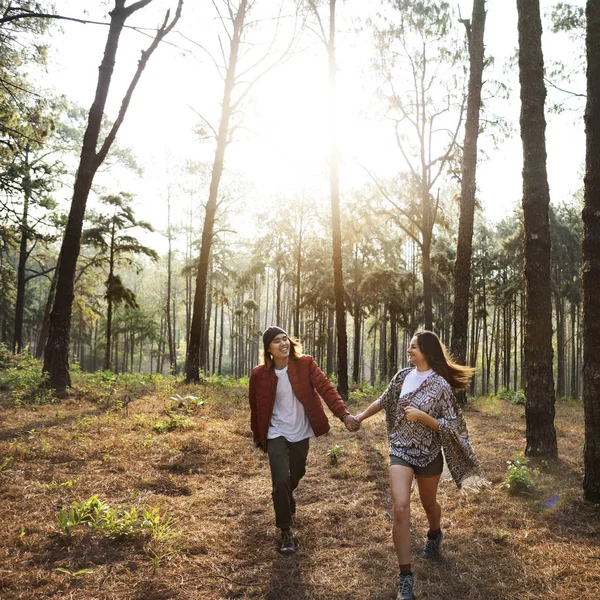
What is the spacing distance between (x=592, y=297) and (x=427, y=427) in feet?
8.93

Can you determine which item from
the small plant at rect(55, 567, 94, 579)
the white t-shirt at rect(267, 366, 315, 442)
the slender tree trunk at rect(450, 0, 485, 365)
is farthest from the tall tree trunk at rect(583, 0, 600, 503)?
the slender tree trunk at rect(450, 0, 485, 365)

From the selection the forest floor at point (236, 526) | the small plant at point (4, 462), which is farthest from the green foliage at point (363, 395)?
the small plant at point (4, 462)

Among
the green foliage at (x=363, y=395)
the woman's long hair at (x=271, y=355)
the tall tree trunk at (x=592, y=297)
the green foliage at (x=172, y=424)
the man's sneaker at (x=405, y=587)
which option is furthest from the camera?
the green foliage at (x=363, y=395)

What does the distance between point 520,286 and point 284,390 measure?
89.6 ft

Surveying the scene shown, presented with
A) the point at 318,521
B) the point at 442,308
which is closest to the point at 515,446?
the point at 318,521

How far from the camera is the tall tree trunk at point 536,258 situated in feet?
22.4

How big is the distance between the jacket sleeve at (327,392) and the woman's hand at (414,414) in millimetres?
860

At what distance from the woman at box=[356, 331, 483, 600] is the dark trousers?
932 millimetres

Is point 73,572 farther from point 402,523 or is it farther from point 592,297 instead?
point 592,297

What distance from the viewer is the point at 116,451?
23.1 feet

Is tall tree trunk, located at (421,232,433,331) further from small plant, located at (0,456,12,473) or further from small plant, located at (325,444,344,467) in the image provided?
small plant, located at (0,456,12,473)

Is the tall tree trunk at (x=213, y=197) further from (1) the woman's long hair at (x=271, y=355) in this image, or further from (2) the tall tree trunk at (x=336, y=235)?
(1) the woman's long hair at (x=271, y=355)

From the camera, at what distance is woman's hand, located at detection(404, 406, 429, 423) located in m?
3.70

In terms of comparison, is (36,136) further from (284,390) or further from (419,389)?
(419,389)
